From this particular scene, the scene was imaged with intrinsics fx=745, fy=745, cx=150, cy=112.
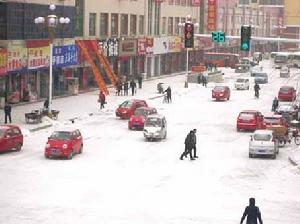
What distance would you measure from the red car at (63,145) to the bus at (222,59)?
81611mm

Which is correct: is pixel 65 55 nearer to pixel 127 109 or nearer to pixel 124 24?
pixel 127 109

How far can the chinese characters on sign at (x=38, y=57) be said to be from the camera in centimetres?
5805

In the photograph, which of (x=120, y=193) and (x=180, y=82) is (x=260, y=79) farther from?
(x=120, y=193)

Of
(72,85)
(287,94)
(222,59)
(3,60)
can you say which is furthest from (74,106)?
(222,59)

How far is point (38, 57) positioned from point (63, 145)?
25.3 meters

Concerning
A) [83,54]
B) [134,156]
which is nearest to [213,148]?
[134,156]

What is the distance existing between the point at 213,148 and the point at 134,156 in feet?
17.9

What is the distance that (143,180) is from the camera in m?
30.7

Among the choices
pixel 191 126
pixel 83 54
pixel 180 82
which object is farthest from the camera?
pixel 180 82

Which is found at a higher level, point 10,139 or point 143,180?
point 10,139

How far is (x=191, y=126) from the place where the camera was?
4906 centimetres

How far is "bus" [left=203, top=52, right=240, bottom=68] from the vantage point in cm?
11865

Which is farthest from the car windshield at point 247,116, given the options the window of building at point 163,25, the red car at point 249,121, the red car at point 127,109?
the window of building at point 163,25

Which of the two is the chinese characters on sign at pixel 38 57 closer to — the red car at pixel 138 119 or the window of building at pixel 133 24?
the red car at pixel 138 119
